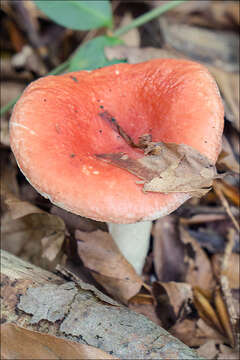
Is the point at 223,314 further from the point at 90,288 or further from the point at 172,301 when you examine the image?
the point at 90,288

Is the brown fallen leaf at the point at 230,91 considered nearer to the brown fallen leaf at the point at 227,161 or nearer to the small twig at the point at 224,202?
the brown fallen leaf at the point at 227,161

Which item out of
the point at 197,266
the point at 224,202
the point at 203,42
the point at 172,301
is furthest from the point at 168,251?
the point at 203,42

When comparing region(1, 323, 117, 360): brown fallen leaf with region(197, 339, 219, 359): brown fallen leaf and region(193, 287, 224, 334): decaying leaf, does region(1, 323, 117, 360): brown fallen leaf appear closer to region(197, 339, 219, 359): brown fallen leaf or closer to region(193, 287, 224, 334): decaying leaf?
region(197, 339, 219, 359): brown fallen leaf

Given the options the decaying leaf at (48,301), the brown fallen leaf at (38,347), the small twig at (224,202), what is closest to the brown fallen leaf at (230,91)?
the small twig at (224,202)

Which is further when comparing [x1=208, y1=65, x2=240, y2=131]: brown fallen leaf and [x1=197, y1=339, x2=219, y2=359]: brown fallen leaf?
[x1=208, y1=65, x2=240, y2=131]: brown fallen leaf

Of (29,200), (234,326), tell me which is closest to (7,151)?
(29,200)

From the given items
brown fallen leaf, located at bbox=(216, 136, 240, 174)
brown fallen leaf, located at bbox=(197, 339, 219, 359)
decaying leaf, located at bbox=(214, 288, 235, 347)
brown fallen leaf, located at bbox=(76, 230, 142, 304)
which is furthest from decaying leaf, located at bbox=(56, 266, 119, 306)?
brown fallen leaf, located at bbox=(216, 136, 240, 174)

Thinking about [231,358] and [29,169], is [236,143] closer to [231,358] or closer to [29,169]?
[231,358]
